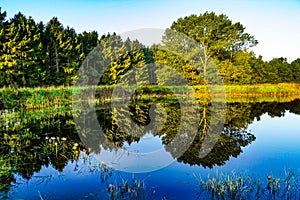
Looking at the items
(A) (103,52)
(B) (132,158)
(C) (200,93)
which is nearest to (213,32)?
(C) (200,93)

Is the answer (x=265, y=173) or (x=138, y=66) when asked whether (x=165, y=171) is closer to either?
(x=265, y=173)

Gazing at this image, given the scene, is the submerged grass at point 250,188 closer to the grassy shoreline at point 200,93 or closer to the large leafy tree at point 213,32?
the grassy shoreline at point 200,93

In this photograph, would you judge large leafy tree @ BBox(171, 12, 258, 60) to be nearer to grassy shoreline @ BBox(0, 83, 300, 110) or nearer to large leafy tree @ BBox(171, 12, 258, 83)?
large leafy tree @ BBox(171, 12, 258, 83)

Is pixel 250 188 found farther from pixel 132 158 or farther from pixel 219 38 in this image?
pixel 219 38

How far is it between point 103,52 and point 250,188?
125ft

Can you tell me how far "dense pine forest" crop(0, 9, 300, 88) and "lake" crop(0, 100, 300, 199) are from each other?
748 inches

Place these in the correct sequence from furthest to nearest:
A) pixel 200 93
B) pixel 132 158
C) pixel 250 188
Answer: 1. pixel 200 93
2. pixel 132 158
3. pixel 250 188

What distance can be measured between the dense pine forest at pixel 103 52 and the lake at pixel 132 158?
19.0 meters

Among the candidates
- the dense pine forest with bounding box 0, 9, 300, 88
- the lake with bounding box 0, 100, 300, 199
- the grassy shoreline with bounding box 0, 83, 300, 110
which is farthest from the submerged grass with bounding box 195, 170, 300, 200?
the dense pine forest with bounding box 0, 9, 300, 88

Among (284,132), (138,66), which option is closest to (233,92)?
(138,66)

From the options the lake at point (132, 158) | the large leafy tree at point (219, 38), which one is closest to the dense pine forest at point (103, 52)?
the large leafy tree at point (219, 38)

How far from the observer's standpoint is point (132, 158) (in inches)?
305

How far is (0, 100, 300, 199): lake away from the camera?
546 centimetres

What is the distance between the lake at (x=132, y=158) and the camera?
546 cm
